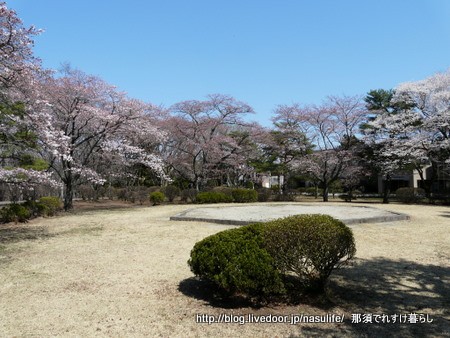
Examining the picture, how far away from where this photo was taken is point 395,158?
985 inches

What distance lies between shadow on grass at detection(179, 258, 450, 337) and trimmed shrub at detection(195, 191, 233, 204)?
53.6 ft

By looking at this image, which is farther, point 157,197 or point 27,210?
point 157,197

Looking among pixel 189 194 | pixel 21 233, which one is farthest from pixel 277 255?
pixel 189 194

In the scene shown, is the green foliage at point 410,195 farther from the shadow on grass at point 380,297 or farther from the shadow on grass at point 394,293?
the shadow on grass at point 380,297

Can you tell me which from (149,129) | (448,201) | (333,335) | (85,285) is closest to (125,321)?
(85,285)

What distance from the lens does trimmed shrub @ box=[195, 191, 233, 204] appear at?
2209 centimetres

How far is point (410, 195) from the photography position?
74.1 ft

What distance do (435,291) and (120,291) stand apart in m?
4.47

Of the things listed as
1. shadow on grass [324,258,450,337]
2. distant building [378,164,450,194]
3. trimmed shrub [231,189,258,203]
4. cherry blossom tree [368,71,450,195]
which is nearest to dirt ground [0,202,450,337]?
shadow on grass [324,258,450,337]

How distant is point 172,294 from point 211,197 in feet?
57.6

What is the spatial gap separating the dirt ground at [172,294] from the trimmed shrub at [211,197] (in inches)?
533

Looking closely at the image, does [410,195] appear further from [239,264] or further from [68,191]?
[239,264]

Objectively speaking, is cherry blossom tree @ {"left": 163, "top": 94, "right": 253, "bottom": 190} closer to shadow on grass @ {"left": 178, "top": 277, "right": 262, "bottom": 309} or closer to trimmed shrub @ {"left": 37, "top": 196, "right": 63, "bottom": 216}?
trimmed shrub @ {"left": 37, "top": 196, "right": 63, "bottom": 216}

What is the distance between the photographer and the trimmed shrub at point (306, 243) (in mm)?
4137
